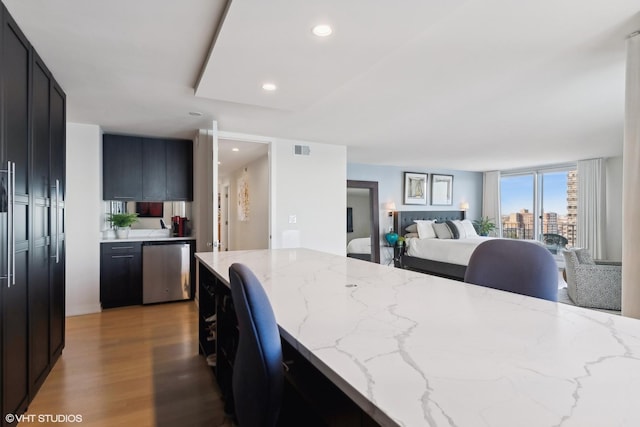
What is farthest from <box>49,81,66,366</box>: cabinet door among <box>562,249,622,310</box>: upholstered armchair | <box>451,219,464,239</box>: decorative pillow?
<box>451,219,464,239</box>: decorative pillow

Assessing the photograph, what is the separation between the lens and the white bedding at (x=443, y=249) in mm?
5742

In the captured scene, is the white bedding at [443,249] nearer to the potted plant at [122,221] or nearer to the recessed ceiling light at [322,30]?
the recessed ceiling light at [322,30]

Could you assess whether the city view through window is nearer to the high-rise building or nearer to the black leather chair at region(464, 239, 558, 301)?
the high-rise building

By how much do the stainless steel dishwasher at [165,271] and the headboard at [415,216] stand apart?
15.1 feet

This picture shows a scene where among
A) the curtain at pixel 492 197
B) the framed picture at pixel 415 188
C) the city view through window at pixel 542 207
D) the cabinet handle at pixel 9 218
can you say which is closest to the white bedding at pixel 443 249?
the framed picture at pixel 415 188

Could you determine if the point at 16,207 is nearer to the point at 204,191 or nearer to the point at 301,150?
the point at 204,191

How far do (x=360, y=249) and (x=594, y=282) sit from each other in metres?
4.14

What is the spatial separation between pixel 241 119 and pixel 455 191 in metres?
6.46

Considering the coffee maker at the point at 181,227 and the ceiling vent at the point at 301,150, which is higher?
the ceiling vent at the point at 301,150

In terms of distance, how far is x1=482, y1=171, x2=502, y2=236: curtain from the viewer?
27.6ft

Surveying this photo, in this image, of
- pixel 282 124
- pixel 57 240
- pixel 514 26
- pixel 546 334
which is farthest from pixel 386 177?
pixel 546 334

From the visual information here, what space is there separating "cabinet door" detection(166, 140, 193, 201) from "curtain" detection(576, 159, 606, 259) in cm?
738

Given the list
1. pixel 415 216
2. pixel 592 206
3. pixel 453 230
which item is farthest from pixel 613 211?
pixel 415 216

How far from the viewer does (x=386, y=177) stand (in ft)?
24.6
